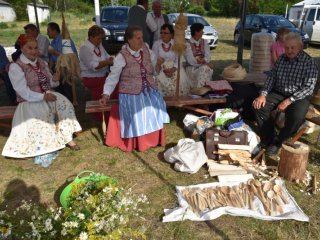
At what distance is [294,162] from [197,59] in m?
2.87

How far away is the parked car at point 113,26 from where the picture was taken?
463 inches

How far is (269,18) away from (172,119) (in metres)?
10.3

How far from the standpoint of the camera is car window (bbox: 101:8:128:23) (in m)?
12.4

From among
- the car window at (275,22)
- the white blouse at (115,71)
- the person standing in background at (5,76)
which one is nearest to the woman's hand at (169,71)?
the white blouse at (115,71)

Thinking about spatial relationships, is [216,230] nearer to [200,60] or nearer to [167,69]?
[167,69]

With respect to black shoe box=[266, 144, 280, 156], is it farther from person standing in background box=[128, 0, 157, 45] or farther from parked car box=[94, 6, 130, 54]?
parked car box=[94, 6, 130, 54]

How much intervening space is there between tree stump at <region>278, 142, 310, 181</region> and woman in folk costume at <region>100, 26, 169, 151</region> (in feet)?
5.41

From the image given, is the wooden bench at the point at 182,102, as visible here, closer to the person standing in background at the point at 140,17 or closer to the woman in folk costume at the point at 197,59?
the woman in folk costume at the point at 197,59

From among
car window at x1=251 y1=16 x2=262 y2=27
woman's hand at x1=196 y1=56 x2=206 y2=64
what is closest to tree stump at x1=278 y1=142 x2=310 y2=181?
woman's hand at x1=196 y1=56 x2=206 y2=64

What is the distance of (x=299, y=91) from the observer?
3.95 m

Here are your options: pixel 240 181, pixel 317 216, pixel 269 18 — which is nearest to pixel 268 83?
pixel 240 181

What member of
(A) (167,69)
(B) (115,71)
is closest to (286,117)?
(A) (167,69)

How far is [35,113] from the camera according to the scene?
4055mm

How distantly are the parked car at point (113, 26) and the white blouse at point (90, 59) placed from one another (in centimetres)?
664
